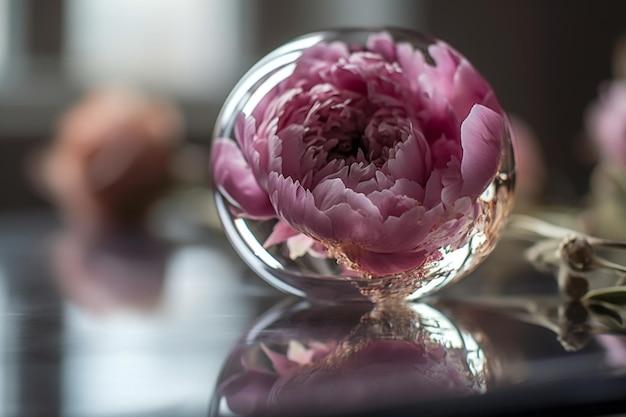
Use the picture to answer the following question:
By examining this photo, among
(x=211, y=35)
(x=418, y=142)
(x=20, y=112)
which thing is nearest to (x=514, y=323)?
(x=418, y=142)

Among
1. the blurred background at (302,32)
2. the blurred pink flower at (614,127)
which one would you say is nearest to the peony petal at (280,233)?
the blurred pink flower at (614,127)

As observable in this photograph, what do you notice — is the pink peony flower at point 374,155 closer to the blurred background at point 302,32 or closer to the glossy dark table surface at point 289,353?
the glossy dark table surface at point 289,353

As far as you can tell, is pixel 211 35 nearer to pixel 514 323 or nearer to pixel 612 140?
pixel 612 140

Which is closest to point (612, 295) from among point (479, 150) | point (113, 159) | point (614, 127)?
point (479, 150)

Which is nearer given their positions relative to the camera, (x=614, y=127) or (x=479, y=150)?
(x=479, y=150)

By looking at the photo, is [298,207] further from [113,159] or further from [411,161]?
[113,159]

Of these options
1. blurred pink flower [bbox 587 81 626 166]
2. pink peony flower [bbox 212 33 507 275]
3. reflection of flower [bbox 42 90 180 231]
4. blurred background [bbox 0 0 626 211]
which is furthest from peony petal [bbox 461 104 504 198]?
blurred background [bbox 0 0 626 211]

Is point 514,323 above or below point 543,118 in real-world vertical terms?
above
